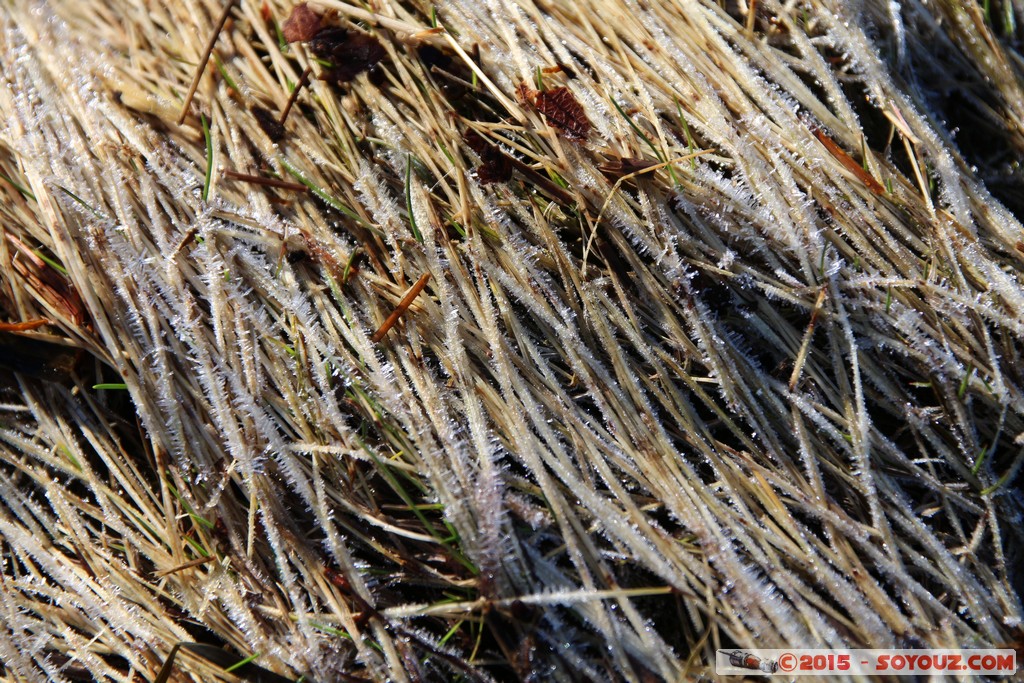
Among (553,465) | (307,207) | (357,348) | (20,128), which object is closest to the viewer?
(553,465)

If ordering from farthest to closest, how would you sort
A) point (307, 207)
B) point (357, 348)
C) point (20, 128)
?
point (20, 128)
point (307, 207)
point (357, 348)

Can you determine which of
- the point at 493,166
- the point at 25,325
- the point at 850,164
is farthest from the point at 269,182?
the point at 850,164

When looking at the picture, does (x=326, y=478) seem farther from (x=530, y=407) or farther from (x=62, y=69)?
(x=62, y=69)

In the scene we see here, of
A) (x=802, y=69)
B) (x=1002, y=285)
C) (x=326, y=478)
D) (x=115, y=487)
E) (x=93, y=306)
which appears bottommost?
(x=115, y=487)

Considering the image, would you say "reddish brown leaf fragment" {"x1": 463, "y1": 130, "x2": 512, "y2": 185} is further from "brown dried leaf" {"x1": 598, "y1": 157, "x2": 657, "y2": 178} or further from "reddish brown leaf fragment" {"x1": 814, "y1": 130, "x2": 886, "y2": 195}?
"reddish brown leaf fragment" {"x1": 814, "y1": 130, "x2": 886, "y2": 195}

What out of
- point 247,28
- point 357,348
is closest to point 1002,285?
point 357,348

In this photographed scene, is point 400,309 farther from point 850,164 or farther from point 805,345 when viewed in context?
point 850,164
